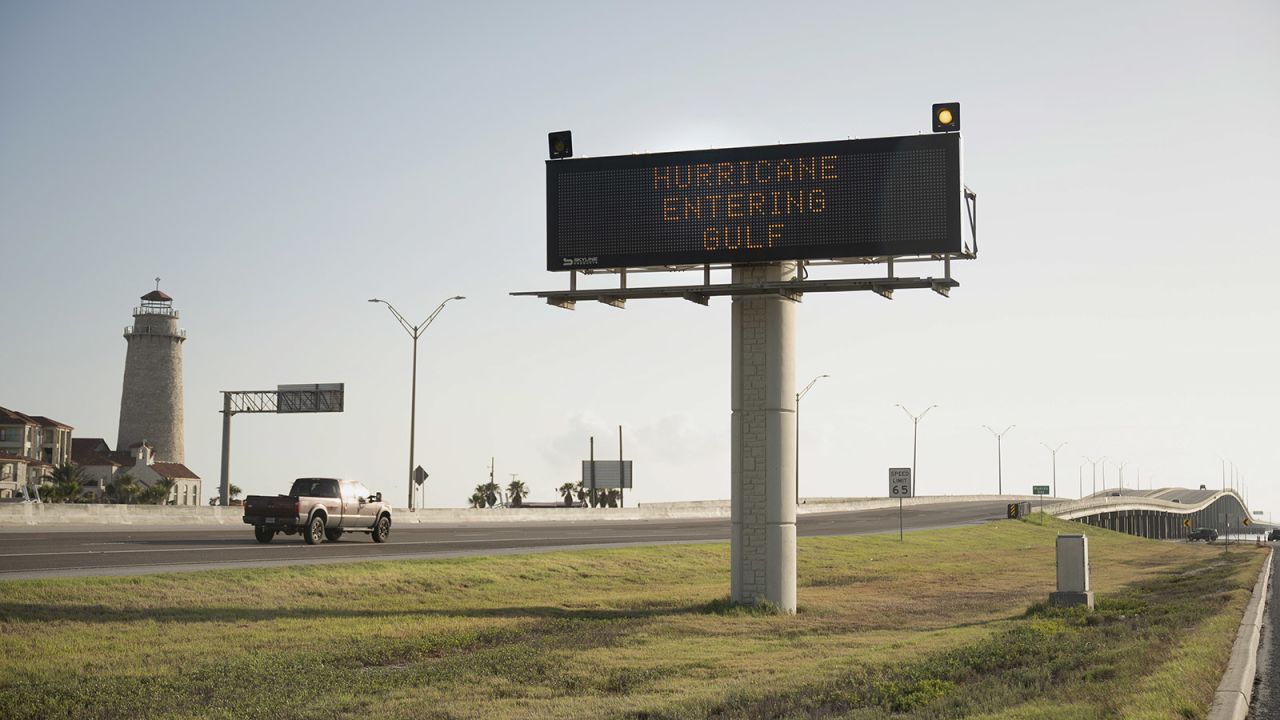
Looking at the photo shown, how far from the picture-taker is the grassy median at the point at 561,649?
13.6m

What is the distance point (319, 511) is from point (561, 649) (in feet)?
64.3

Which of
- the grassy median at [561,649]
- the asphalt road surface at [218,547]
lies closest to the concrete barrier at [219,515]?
the asphalt road surface at [218,547]

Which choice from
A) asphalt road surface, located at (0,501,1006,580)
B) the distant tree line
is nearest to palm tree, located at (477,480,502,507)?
the distant tree line

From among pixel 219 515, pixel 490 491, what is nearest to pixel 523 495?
pixel 490 491

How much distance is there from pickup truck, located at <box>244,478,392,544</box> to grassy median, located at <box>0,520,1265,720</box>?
619 cm

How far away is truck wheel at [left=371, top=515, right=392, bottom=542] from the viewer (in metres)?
40.2

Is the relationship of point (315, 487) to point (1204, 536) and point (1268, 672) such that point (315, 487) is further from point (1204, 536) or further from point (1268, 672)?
point (1204, 536)

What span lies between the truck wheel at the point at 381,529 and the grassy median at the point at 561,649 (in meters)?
8.10

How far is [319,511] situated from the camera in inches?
1458

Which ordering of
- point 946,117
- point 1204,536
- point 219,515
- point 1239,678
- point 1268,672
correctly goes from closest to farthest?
point 1239,678, point 1268,672, point 946,117, point 219,515, point 1204,536

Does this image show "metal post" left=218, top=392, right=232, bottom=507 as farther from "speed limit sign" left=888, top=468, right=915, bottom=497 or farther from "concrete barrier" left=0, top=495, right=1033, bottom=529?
"speed limit sign" left=888, top=468, right=915, bottom=497

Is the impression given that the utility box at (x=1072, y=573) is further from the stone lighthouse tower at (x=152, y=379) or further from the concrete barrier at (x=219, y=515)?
the stone lighthouse tower at (x=152, y=379)

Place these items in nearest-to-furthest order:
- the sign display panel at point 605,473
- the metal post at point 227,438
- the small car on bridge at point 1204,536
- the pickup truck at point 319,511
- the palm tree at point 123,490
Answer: the pickup truck at point 319,511, the metal post at point 227,438, the palm tree at point 123,490, the sign display panel at point 605,473, the small car on bridge at point 1204,536

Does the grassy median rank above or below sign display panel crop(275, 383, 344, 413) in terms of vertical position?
below
